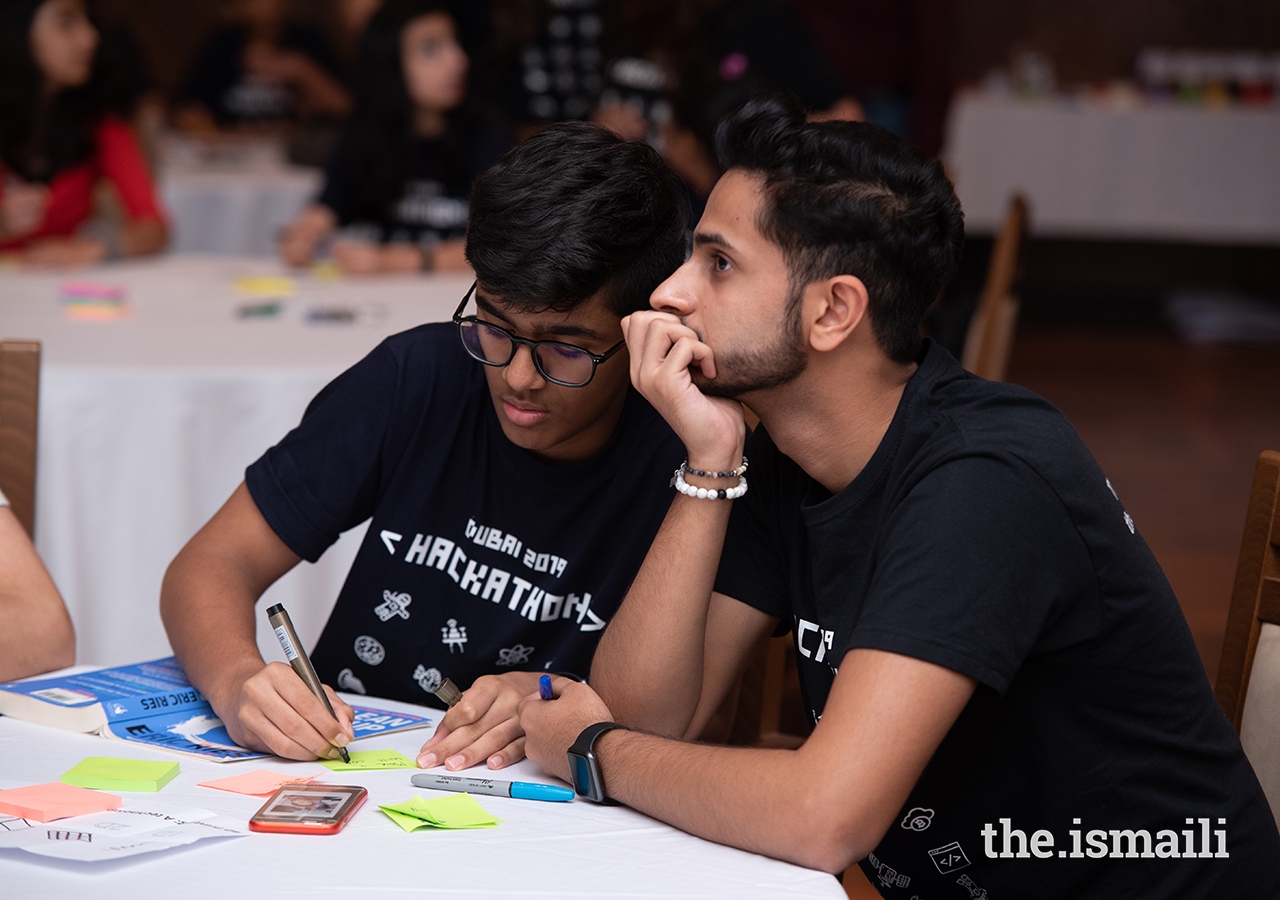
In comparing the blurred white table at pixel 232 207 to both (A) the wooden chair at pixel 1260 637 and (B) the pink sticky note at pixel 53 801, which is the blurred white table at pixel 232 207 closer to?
(B) the pink sticky note at pixel 53 801

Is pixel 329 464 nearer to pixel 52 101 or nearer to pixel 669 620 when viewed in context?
pixel 669 620

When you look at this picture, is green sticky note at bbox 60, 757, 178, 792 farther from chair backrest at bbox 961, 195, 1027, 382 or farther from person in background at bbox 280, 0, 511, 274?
person in background at bbox 280, 0, 511, 274

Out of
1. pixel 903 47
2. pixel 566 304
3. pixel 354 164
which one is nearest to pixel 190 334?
pixel 354 164

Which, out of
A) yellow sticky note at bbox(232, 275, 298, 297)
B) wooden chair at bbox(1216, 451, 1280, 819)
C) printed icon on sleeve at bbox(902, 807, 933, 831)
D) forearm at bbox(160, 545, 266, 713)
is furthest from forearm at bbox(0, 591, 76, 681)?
yellow sticky note at bbox(232, 275, 298, 297)

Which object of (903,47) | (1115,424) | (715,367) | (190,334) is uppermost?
(903,47)

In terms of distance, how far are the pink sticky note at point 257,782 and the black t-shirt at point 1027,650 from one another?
0.54 m

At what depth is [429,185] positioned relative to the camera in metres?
3.72

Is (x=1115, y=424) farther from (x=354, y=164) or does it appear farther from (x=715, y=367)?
(x=715, y=367)

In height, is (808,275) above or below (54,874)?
above

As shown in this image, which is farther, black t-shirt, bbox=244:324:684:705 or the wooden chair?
black t-shirt, bbox=244:324:684:705

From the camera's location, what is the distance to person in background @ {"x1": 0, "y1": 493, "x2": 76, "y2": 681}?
1.39m

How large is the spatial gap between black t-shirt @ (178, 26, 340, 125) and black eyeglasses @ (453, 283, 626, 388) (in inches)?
219

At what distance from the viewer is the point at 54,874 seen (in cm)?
98

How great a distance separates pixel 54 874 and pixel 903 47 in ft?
15.8
